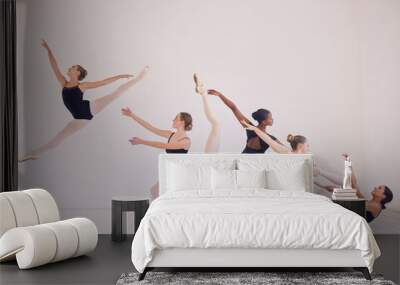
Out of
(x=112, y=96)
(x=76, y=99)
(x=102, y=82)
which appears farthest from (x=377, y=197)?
(x=76, y=99)

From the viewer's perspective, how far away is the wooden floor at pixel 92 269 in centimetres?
473

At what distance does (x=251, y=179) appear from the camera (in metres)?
6.28

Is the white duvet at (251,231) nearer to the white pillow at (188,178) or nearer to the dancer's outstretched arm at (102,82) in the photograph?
the white pillow at (188,178)

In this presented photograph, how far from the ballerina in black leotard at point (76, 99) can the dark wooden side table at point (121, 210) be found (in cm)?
113

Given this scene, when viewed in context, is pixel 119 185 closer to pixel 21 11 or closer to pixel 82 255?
pixel 82 255

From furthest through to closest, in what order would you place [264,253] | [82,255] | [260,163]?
1. [260,163]
2. [82,255]
3. [264,253]

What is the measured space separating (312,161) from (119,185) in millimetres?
2244

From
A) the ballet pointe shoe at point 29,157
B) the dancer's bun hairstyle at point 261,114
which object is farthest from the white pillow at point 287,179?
the ballet pointe shoe at point 29,157

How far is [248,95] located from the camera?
7020 mm

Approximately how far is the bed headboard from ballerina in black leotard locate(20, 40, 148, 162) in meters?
0.98

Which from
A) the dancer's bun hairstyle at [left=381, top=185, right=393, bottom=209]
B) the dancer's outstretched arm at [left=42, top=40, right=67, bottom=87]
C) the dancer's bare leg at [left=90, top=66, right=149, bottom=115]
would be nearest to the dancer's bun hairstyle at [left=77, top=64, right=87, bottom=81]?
the dancer's outstretched arm at [left=42, top=40, right=67, bottom=87]

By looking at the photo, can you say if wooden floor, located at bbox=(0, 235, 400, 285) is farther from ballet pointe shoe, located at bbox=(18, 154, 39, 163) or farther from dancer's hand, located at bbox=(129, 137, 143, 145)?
ballet pointe shoe, located at bbox=(18, 154, 39, 163)

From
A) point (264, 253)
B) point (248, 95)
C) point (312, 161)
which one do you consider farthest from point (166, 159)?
point (264, 253)

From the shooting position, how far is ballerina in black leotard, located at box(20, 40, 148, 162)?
7074 millimetres
